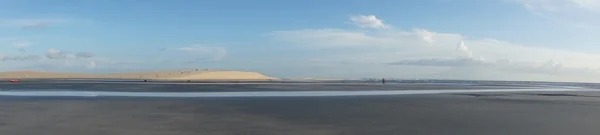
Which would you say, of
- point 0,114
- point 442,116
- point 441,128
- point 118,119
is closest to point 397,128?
point 441,128

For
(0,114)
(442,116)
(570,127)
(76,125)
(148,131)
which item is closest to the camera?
(148,131)

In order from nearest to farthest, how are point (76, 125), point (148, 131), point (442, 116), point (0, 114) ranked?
1. point (148, 131)
2. point (76, 125)
3. point (0, 114)
4. point (442, 116)

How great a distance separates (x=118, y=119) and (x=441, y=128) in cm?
934

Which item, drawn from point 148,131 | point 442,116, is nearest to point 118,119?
point 148,131

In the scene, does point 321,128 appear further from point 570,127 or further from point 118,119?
point 570,127

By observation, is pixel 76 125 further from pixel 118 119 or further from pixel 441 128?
pixel 441 128

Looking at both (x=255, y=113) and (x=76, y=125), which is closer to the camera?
(x=76, y=125)

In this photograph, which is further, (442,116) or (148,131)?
(442,116)

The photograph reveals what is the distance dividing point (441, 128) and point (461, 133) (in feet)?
3.47

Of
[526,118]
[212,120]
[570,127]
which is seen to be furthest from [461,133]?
[212,120]

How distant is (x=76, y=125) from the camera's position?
14.1m

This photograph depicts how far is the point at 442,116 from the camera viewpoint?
18500mm

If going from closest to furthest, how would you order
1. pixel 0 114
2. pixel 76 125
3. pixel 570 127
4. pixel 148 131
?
pixel 148 131 < pixel 76 125 < pixel 570 127 < pixel 0 114

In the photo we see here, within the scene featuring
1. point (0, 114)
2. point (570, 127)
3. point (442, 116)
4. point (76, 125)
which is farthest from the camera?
point (442, 116)
